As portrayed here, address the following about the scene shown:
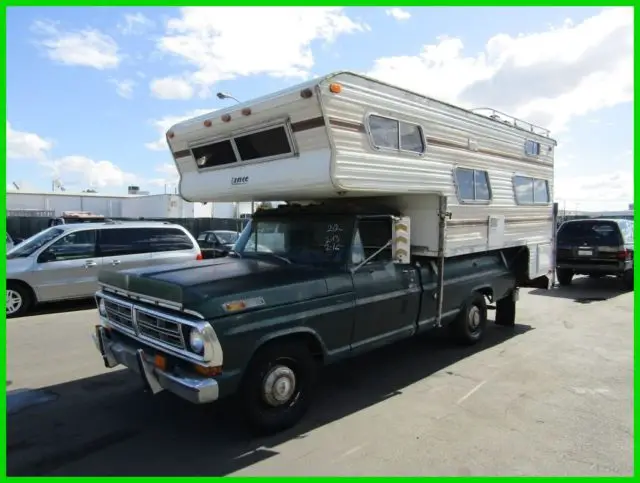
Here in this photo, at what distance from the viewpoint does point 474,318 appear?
6.77m

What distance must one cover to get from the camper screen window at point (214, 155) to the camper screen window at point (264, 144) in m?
0.20

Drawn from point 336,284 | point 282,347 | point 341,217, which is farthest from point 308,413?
point 341,217

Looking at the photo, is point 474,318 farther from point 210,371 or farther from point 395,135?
point 210,371

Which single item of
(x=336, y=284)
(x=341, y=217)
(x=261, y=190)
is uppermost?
(x=261, y=190)

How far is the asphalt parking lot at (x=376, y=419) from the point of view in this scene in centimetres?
359

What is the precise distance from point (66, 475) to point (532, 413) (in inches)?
161

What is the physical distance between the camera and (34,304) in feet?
29.4

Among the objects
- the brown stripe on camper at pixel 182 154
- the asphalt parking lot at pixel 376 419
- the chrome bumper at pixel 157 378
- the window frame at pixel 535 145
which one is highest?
the window frame at pixel 535 145

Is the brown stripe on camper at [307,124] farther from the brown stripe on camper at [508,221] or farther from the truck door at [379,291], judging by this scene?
the brown stripe on camper at [508,221]

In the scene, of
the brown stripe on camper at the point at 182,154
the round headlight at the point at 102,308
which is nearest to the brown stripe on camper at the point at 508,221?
the brown stripe on camper at the point at 182,154

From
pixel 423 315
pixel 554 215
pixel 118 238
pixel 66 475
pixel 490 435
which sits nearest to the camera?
pixel 66 475

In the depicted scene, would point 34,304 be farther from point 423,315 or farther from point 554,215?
point 554,215

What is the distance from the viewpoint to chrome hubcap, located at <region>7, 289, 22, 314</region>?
8523mm

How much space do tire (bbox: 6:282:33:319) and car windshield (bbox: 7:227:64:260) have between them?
63cm
